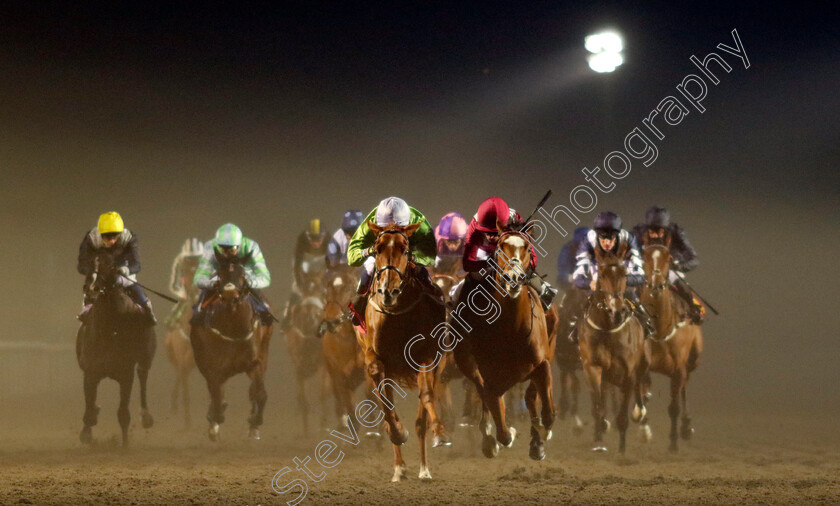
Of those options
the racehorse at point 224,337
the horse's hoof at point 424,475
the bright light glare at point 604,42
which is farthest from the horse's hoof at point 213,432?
the bright light glare at point 604,42

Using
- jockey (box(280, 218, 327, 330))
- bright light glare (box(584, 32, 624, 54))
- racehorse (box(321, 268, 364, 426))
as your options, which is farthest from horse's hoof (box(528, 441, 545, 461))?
bright light glare (box(584, 32, 624, 54))

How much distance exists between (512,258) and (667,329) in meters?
4.84

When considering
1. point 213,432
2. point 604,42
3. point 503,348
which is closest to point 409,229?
point 503,348

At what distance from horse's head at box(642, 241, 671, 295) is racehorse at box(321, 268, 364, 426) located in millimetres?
3355

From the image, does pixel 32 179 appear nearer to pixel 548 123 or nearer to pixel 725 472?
pixel 548 123

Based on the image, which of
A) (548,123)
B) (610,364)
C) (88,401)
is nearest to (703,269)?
(548,123)

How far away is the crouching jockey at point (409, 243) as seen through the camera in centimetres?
762

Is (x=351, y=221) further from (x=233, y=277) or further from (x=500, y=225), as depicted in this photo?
(x=500, y=225)

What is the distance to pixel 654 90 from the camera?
17.6 m

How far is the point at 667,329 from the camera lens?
11.2 meters

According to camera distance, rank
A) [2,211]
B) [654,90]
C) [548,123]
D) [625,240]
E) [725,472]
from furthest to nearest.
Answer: [2,211], [548,123], [654,90], [625,240], [725,472]

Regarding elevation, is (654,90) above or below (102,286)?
above

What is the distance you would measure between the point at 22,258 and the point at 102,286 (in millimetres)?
13440

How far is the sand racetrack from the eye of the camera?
23.8 feet
